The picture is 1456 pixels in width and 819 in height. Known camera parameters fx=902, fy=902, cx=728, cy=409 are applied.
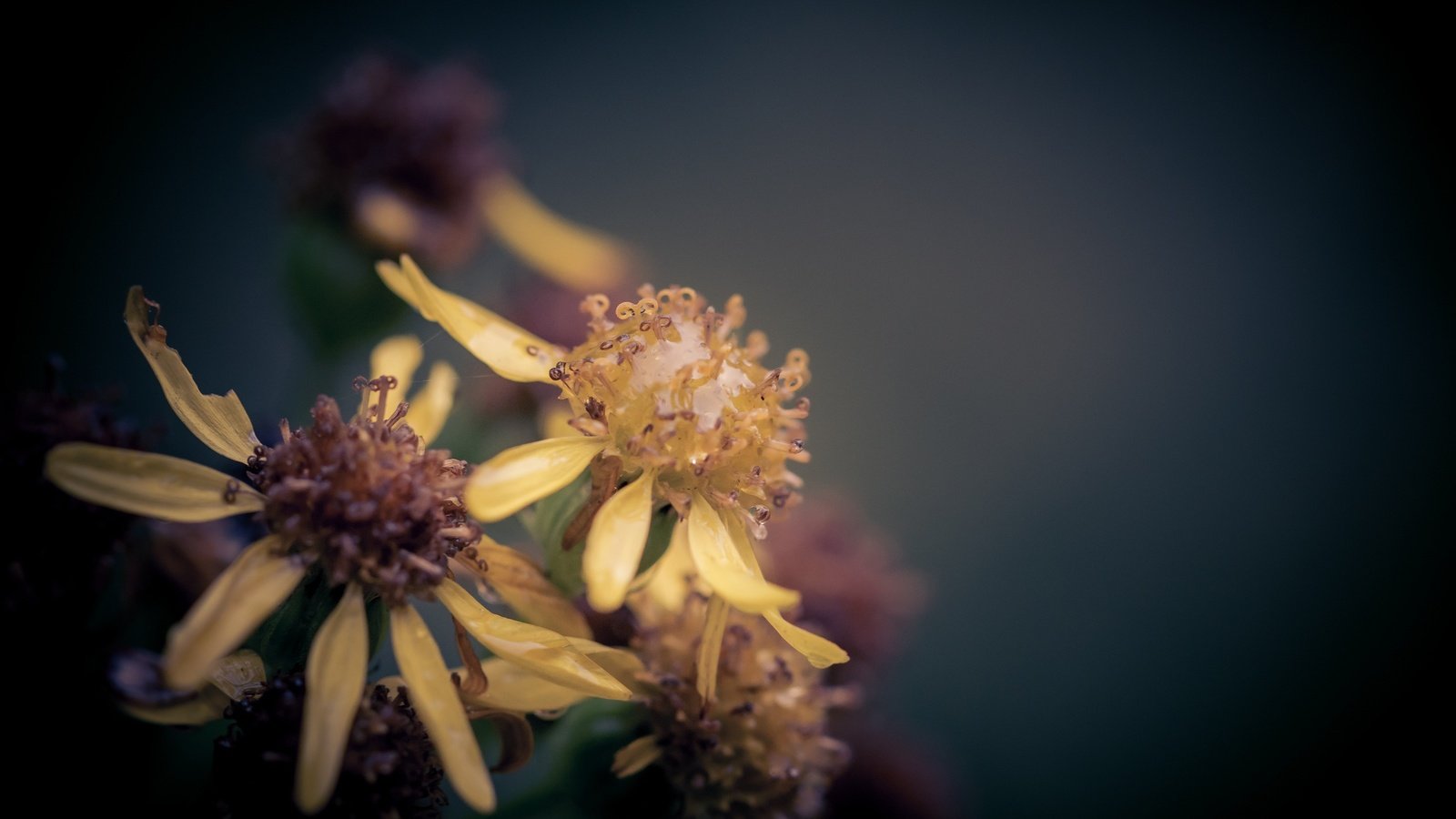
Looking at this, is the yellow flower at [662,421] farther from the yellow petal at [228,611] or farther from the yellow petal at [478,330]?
the yellow petal at [228,611]

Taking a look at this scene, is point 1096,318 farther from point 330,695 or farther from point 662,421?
point 330,695

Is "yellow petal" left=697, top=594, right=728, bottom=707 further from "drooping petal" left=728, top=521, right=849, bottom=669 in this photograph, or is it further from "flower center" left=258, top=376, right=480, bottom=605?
"flower center" left=258, top=376, right=480, bottom=605

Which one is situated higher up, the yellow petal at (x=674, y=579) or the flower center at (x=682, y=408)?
the flower center at (x=682, y=408)

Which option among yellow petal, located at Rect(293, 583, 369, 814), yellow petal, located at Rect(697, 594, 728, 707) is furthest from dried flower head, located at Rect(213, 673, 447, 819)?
yellow petal, located at Rect(697, 594, 728, 707)

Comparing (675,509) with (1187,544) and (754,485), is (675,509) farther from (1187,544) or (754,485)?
(1187,544)

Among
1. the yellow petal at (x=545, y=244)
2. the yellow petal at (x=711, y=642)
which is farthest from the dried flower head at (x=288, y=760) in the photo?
the yellow petal at (x=545, y=244)

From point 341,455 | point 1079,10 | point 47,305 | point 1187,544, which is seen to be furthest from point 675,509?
point 1079,10

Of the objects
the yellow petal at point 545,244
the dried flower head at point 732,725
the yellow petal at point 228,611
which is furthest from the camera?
the yellow petal at point 545,244

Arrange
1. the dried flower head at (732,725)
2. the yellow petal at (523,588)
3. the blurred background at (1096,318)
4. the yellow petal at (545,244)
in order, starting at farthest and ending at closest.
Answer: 1. the blurred background at (1096,318)
2. the yellow petal at (545,244)
3. the dried flower head at (732,725)
4. the yellow petal at (523,588)
